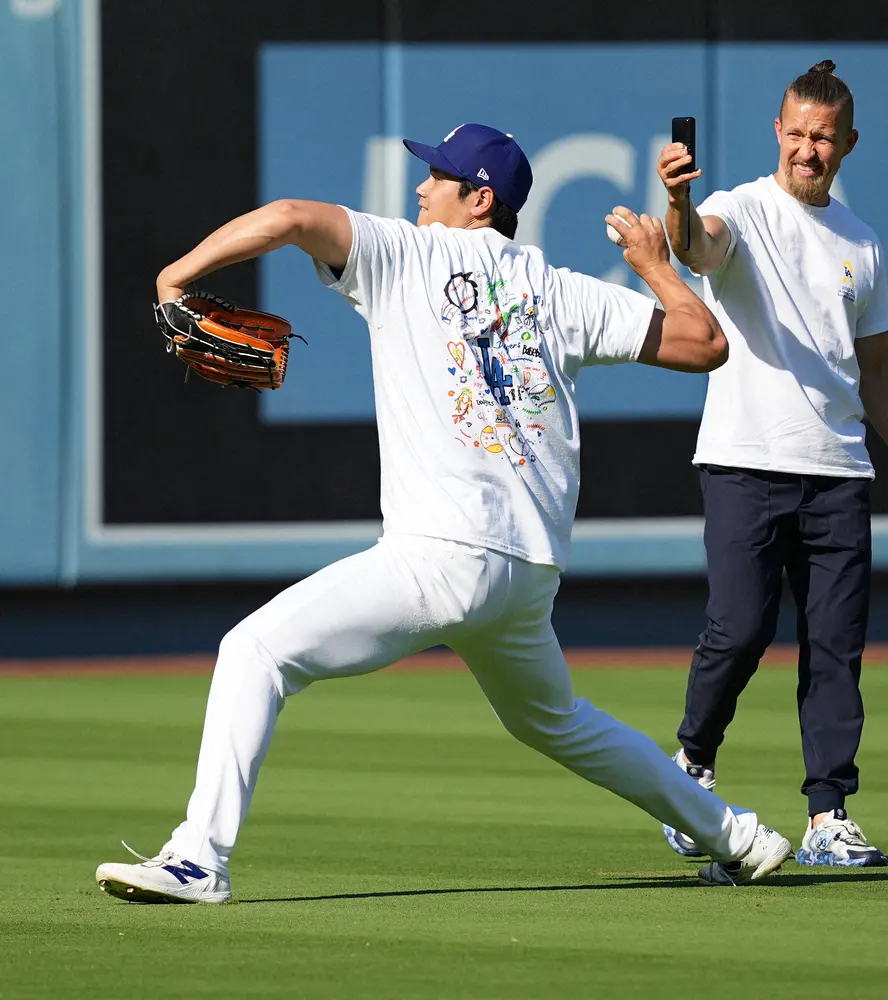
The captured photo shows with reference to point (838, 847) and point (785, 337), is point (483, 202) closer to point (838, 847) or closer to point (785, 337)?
point (785, 337)

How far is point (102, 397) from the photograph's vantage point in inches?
488

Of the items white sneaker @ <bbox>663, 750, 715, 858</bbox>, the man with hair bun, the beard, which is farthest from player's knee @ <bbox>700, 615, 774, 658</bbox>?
the beard

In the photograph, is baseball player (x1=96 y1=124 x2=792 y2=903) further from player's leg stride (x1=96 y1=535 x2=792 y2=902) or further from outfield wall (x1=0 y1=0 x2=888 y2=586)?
outfield wall (x1=0 y1=0 x2=888 y2=586)

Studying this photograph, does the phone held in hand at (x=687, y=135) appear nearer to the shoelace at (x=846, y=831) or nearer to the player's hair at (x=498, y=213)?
the player's hair at (x=498, y=213)

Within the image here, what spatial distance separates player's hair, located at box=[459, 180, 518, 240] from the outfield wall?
276 inches

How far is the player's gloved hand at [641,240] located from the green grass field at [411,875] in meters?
1.65

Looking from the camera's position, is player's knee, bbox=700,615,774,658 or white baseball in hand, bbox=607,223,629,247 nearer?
white baseball in hand, bbox=607,223,629,247

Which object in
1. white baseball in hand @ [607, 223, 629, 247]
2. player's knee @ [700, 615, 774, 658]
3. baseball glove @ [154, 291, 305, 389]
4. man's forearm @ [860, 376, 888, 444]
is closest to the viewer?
baseball glove @ [154, 291, 305, 389]

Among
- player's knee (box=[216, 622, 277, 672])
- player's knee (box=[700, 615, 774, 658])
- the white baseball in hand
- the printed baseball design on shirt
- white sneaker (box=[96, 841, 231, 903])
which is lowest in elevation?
white sneaker (box=[96, 841, 231, 903])

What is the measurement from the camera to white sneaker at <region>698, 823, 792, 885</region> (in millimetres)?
5598

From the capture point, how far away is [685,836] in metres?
6.14

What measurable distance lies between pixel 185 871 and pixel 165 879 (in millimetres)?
51

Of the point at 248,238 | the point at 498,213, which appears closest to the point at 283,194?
the point at 498,213

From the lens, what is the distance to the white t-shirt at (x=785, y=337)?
630 cm
